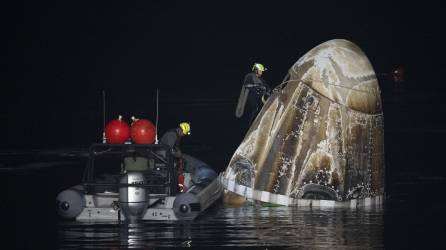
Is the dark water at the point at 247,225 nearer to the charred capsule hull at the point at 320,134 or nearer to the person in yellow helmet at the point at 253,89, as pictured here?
the charred capsule hull at the point at 320,134

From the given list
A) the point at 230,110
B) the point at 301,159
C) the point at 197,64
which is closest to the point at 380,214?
the point at 301,159

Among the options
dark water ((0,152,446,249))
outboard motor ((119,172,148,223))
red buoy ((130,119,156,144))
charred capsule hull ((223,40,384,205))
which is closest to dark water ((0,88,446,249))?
dark water ((0,152,446,249))

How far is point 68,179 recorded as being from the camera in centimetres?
3641

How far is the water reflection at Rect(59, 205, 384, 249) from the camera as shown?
82.2ft

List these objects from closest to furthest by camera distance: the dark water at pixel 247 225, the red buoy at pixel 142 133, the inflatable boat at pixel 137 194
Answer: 1. the dark water at pixel 247 225
2. the inflatable boat at pixel 137 194
3. the red buoy at pixel 142 133

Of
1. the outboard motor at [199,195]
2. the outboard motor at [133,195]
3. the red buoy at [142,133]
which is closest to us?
the outboard motor at [133,195]

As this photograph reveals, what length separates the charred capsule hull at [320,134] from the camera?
29.0 meters

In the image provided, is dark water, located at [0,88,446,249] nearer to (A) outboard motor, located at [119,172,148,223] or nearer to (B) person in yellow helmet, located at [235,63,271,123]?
(A) outboard motor, located at [119,172,148,223]

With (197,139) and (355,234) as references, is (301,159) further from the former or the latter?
(197,139)

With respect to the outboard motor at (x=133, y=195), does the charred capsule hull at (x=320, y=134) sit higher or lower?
higher

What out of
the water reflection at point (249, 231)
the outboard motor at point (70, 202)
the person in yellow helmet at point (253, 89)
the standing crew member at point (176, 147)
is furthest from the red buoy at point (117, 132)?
the person in yellow helmet at point (253, 89)

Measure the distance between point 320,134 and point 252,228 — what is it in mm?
3108

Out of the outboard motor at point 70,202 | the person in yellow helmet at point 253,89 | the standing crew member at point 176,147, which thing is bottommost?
the outboard motor at point 70,202

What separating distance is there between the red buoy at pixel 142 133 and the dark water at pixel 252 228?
1.72 metres
